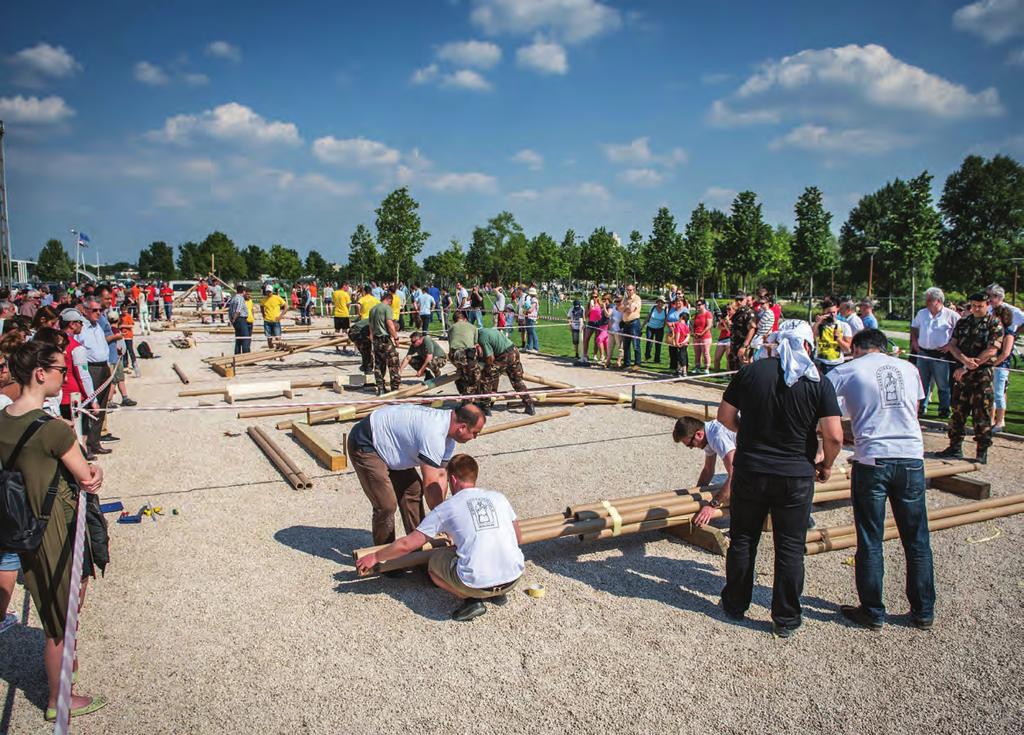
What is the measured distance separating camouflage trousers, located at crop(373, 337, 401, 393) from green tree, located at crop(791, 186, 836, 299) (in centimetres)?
4525

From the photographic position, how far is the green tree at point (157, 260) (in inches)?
4514

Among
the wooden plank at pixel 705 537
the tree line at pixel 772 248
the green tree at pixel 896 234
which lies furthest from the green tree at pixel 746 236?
the wooden plank at pixel 705 537

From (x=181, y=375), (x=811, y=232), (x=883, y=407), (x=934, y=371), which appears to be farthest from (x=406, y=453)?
(x=811, y=232)

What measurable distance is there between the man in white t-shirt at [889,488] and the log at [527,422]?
247 inches

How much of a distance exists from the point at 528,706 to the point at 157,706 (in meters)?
2.15

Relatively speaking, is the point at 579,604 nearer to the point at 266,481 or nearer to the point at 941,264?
the point at 266,481

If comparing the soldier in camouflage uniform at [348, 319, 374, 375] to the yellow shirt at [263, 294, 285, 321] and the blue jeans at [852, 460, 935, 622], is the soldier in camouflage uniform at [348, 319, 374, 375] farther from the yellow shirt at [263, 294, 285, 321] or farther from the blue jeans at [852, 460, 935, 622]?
the blue jeans at [852, 460, 935, 622]

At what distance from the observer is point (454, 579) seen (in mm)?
4672

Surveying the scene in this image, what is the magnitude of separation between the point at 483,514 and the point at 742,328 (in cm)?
978

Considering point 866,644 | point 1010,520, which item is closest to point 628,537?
point 866,644

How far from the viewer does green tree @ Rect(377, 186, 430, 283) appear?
46.6 metres

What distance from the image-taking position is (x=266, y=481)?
7.95 metres

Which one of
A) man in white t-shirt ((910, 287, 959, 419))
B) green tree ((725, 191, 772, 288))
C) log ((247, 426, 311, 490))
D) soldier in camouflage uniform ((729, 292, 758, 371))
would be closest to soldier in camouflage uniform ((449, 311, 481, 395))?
log ((247, 426, 311, 490))

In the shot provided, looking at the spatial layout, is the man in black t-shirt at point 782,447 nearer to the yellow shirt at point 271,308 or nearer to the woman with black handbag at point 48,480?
the woman with black handbag at point 48,480
